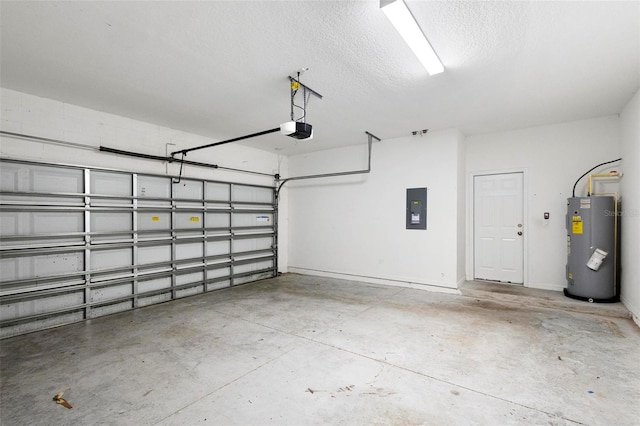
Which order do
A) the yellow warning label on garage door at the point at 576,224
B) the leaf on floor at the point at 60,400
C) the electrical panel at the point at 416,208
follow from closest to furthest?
the leaf on floor at the point at 60,400, the yellow warning label on garage door at the point at 576,224, the electrical panel at the point at 416,208

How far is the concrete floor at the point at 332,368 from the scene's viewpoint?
212 cm

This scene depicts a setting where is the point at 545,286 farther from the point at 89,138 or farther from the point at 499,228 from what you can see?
the point at 89,138

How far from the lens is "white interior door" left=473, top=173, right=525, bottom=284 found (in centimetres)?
545

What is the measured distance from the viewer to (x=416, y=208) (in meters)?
5.79

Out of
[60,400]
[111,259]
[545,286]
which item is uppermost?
[111,259]

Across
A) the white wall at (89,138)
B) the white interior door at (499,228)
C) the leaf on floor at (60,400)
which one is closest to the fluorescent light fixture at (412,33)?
the white interior door at (499,228)

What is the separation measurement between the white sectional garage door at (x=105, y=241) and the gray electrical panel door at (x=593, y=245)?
587cm

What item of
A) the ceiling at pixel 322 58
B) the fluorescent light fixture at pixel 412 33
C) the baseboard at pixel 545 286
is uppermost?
the ceiling at pixel 322 58

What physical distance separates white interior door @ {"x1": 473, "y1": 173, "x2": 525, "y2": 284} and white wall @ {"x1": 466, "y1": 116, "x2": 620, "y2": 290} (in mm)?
139

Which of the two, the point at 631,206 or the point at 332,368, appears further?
the point at 631,206

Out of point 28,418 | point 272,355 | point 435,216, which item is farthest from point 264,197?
point 28,418

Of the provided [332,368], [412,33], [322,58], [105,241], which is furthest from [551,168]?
[105,241]

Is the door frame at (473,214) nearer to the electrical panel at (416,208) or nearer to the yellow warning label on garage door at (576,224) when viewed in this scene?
the yellow warning label on garage door at (576,224)

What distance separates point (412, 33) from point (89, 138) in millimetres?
4483
